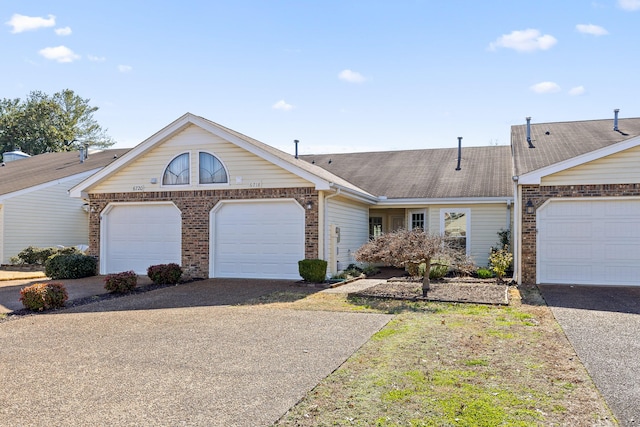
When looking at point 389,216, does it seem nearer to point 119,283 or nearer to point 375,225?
point 375,225

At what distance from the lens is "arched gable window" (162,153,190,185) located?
15.5 metres

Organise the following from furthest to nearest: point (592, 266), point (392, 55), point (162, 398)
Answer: point (392, 55), point (592, 266), point (162, 398)

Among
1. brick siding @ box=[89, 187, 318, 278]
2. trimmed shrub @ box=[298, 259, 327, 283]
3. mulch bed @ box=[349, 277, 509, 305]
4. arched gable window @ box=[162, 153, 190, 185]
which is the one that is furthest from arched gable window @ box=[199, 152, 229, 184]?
mulch bed @ box=[349, 277, 509, 305]

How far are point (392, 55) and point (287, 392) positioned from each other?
1251 cm

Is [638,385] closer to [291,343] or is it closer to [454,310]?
[291,343]

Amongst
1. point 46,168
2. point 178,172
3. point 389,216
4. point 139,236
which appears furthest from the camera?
point 46,168

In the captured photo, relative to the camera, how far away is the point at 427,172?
2027 centimetres

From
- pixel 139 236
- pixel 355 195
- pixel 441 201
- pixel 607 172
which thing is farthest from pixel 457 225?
pixel 139 236

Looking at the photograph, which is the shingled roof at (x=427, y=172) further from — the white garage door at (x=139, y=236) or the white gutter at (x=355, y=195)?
the white garage door at (x=139, y=236)

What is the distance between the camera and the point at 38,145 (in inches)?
1897

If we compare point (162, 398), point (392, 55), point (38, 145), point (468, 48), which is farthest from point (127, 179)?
point (38, 145)

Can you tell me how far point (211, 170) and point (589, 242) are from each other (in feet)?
33.4

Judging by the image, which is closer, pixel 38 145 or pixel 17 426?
pixel 17 426

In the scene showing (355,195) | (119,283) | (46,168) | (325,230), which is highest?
(46,168)
